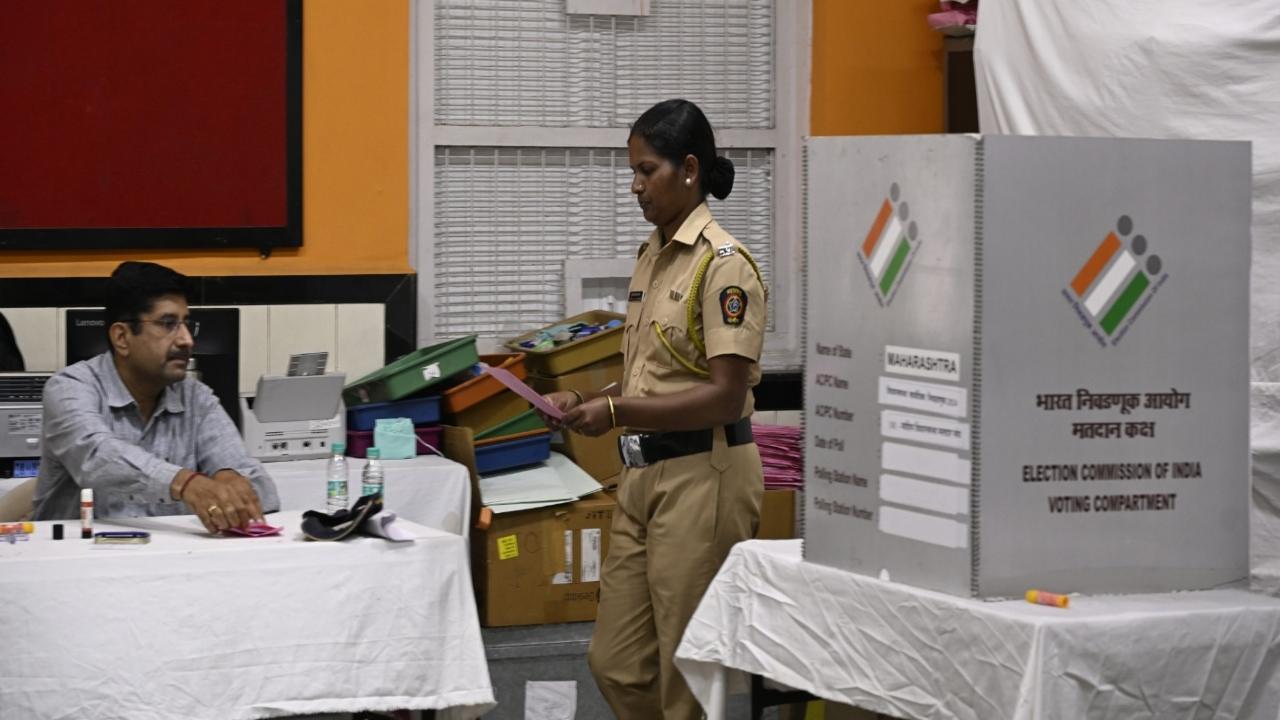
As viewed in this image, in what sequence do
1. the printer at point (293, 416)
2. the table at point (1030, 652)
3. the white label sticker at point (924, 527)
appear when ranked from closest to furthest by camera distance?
the table at point (1030, 652), the white label sticker at point (924, 527), the printer at point (293, 416)

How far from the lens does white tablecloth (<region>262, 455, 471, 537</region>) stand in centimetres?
434

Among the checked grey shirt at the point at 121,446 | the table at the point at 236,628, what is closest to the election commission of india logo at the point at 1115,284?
the table at the point at 236,628

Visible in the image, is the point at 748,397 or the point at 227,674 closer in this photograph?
the point at 227,674

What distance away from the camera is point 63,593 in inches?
107

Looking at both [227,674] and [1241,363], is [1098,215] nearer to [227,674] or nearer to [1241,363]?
[1241,363]

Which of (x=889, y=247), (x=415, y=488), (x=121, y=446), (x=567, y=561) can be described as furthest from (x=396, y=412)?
(x=889, y=247)

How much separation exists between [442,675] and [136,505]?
858 mm

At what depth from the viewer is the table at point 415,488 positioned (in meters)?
4.34

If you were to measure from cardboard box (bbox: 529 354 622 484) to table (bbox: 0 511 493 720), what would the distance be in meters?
1.87

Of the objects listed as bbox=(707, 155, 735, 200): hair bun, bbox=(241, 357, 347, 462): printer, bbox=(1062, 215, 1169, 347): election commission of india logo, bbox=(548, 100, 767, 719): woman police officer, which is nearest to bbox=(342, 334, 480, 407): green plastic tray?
bbox=(241, 357, 347, 462): printer

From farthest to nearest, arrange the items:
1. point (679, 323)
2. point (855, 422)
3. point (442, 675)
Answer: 1. point (679, 323)
2. point (442, 675)
3. point (855, 422)

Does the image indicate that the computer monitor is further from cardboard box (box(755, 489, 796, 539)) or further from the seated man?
cardboard box (box(755, 489, 796, 539))

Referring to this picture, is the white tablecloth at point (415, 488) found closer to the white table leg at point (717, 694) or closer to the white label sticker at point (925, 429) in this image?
the white table leg at point (717, 694)

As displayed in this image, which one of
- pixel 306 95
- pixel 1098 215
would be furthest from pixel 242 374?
pixel 1098 215
